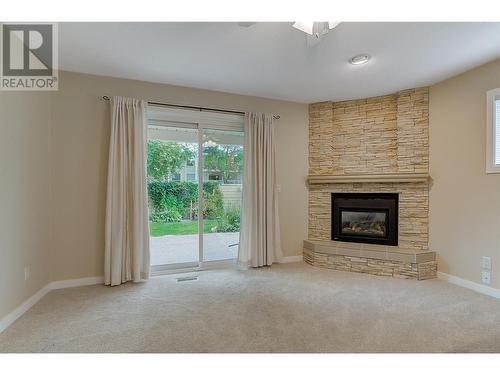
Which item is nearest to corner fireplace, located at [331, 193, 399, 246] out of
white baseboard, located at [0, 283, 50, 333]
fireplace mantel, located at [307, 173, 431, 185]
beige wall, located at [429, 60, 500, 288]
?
fireplace mantel, located at [307, 173, 431, 185]

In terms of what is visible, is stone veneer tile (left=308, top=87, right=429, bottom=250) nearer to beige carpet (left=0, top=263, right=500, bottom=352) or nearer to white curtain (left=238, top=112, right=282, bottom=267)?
white curtain (left=238, top=112, right=282, bottom=267)

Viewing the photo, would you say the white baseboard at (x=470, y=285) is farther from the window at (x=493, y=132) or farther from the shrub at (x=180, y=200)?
the shrub at (x=180, y=200)

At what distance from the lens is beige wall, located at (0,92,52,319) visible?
2.30 meters

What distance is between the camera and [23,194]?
2584 millimetres

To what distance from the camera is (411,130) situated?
3.80m

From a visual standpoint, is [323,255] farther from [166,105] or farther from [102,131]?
[102,131]

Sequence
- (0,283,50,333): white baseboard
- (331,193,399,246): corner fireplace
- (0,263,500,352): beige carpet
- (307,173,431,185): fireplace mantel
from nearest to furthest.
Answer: (0,263,500,352): beige carpet < (0,283,50,333): white baseboard < (307,173,431,185): fireplace mantel < (331,193,399,246): corner fireplace

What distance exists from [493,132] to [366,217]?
182cm

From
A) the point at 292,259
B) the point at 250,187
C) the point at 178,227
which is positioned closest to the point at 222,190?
the point at 250,187

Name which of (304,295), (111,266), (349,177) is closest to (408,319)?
(304,295)

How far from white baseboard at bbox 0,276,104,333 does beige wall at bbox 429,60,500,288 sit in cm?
443

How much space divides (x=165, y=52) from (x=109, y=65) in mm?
784

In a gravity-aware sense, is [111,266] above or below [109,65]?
below

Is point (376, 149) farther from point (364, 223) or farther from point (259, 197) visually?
point (259, 197)
